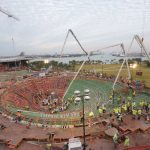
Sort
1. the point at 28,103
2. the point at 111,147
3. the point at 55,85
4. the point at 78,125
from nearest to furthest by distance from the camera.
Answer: the point at 111,147, the point at 78,125, the point at 28,103, the point at 55,85

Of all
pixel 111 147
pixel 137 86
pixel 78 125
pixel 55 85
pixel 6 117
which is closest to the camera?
pixel 111 147

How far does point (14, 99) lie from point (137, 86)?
2437 centimetres

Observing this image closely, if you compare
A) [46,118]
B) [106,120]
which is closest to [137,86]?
[106,120]

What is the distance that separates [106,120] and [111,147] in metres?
5.32

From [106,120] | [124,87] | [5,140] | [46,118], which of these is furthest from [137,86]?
[5,140]

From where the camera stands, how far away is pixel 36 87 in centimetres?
5088

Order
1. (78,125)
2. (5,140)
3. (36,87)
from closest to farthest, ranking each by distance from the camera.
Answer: (5,140)
(78,125)
(36,87)

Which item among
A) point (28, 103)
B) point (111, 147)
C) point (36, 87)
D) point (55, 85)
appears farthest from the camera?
point (55, 85)

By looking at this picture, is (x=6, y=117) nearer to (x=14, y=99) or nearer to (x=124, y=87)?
(x=14, y=99)

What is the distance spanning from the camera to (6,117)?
1170 inches

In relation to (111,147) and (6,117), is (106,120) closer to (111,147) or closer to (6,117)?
(111,147)

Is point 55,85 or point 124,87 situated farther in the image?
point 55,85

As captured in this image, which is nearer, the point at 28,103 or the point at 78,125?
the point at 78,125

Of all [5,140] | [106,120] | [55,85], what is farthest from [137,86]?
[5,140]
